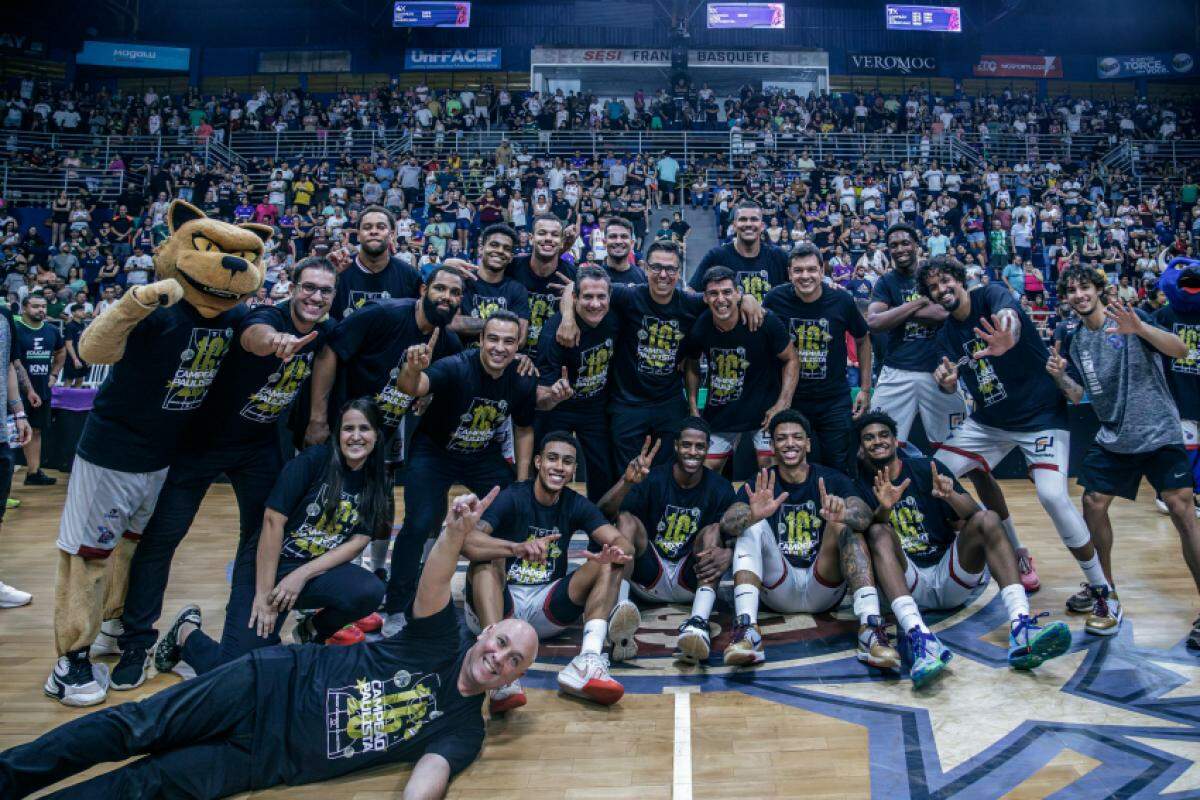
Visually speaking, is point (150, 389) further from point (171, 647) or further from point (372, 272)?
point (372, 272)

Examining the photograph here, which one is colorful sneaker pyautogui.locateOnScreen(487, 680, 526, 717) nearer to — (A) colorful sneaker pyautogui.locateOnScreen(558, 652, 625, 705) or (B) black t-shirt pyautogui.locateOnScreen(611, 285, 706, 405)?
(A) colorful sneaker pyautogui.locateOnScreen(558, 652, 625, 705)

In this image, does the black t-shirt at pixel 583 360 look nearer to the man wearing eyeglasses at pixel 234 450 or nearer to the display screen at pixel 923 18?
the man wearing eyeglasses at pixel 234 450

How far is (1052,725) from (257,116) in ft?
81.7

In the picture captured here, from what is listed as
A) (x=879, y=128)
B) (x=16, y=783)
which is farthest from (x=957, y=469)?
(x=879, y=128)

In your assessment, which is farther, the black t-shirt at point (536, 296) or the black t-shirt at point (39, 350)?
the black t-shirt at point (39, 350)

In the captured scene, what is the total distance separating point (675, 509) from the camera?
474cm

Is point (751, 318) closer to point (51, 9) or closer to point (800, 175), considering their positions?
point (800, 175)

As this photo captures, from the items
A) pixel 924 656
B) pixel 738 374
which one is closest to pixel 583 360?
pixel 738 374

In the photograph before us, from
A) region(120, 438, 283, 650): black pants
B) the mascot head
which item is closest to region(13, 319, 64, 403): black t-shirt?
region(120, 438, 283, 650): black pants

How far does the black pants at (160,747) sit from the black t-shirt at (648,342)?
2969 millimetres

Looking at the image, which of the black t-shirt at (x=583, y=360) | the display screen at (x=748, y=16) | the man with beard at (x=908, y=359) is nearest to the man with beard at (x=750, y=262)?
the man with beard at (x=908, y=359)

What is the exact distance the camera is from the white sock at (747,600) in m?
4.18

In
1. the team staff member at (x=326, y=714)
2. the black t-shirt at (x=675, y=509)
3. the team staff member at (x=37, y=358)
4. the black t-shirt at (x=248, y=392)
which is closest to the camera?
the team staff member at (x=326, y=714)

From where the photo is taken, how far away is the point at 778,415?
4703 millimetres
